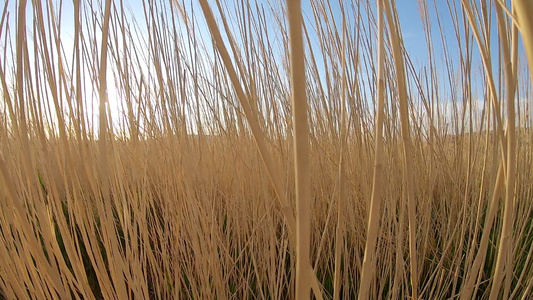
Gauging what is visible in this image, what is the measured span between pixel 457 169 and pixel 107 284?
0.87m

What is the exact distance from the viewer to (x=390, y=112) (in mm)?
710

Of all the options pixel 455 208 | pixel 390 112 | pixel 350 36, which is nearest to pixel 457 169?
pixel 455 208

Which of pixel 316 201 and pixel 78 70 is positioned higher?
pixel 78 70

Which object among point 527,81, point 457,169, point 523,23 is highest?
point 527,81

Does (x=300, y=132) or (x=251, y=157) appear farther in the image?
(x=251, y=157)

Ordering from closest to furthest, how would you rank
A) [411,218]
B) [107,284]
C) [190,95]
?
[411,218], [107,284], [190,95]

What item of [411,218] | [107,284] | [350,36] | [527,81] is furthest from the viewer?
[527,81]

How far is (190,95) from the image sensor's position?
83cm

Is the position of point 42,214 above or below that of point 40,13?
below

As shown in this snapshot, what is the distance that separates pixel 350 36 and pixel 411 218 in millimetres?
399

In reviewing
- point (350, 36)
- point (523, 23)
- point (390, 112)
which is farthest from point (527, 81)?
point (523, 23)

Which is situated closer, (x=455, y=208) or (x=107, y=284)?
(x=107, y=284)

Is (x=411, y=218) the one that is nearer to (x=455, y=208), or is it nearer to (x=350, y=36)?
(x=350, y=36)

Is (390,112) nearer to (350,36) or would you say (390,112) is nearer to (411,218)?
(350,36)
